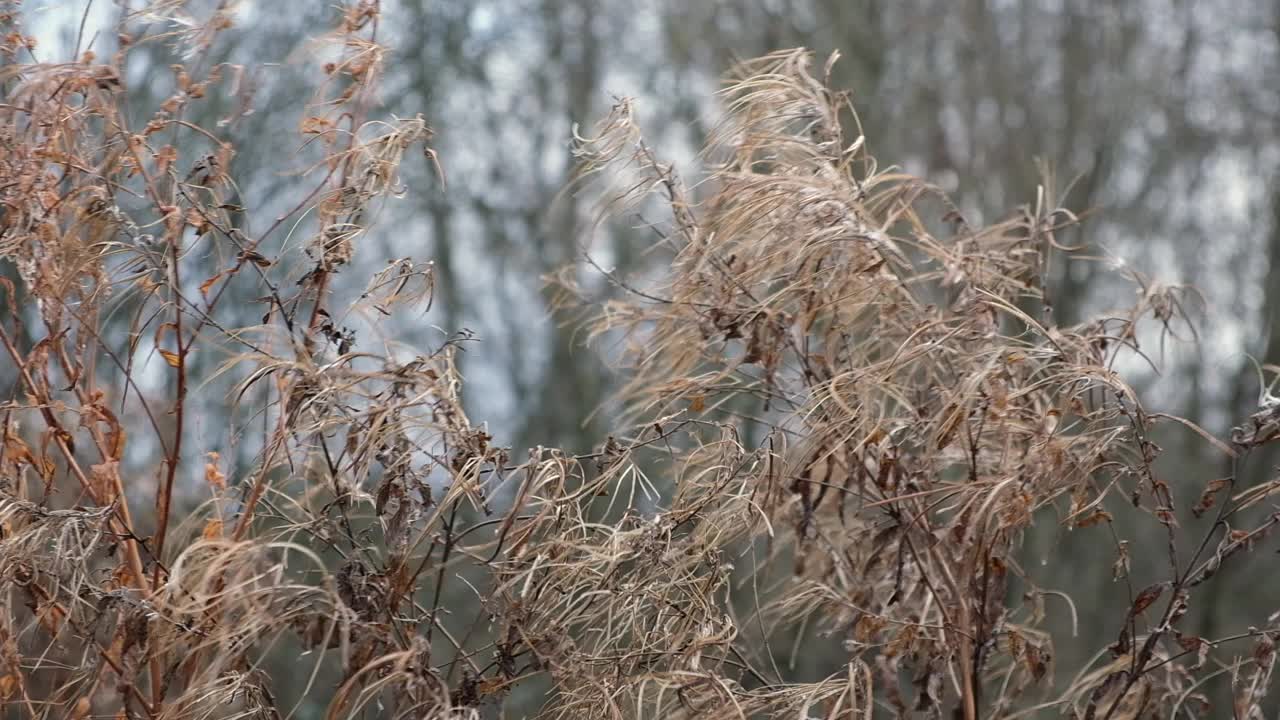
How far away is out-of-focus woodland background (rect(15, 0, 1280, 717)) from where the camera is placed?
782 cm

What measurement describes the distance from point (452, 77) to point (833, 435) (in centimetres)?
620

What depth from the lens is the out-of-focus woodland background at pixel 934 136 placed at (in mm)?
7820

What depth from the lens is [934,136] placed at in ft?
26.4

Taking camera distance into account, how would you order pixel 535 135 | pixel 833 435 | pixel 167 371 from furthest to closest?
pixel 535 135 → pixel 167 371 → pixel 833 435

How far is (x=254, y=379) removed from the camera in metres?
1.96

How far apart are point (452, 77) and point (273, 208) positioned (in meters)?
2.46

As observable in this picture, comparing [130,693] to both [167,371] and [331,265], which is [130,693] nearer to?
[331,265]

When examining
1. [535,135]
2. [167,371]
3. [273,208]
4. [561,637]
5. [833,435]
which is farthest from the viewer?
[535,135]

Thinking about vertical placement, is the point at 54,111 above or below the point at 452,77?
above

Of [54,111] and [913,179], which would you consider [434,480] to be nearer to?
[54,111]

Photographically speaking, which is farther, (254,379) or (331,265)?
(331,265)

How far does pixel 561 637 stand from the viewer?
2.09 meters

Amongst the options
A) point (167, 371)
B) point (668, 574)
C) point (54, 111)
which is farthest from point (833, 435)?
point (167, 371)

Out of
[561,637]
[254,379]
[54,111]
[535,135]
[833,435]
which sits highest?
[54,111]
